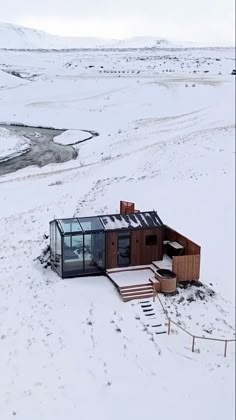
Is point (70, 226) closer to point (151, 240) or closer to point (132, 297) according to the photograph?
point (151, 240)

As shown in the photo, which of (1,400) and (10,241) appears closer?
(1,400)

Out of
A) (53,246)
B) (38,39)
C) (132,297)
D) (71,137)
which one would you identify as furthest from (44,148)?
(38,39)

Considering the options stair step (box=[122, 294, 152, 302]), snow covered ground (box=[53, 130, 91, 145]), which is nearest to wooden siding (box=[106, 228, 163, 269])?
stair step (box=[122, 294, 152, 302])

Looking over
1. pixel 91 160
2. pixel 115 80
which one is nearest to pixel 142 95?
pixel 115 80

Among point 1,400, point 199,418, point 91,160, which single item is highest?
point 91,160

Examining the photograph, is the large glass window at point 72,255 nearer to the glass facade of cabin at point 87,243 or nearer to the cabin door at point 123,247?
→ the glass facade of cabin at point 87,243

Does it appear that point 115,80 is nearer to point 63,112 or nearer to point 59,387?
point 63,112

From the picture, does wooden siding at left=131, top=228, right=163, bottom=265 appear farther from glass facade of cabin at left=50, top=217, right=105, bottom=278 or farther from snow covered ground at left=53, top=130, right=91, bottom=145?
snow covered ground at left=53, top=130, right=91, bottom=145
